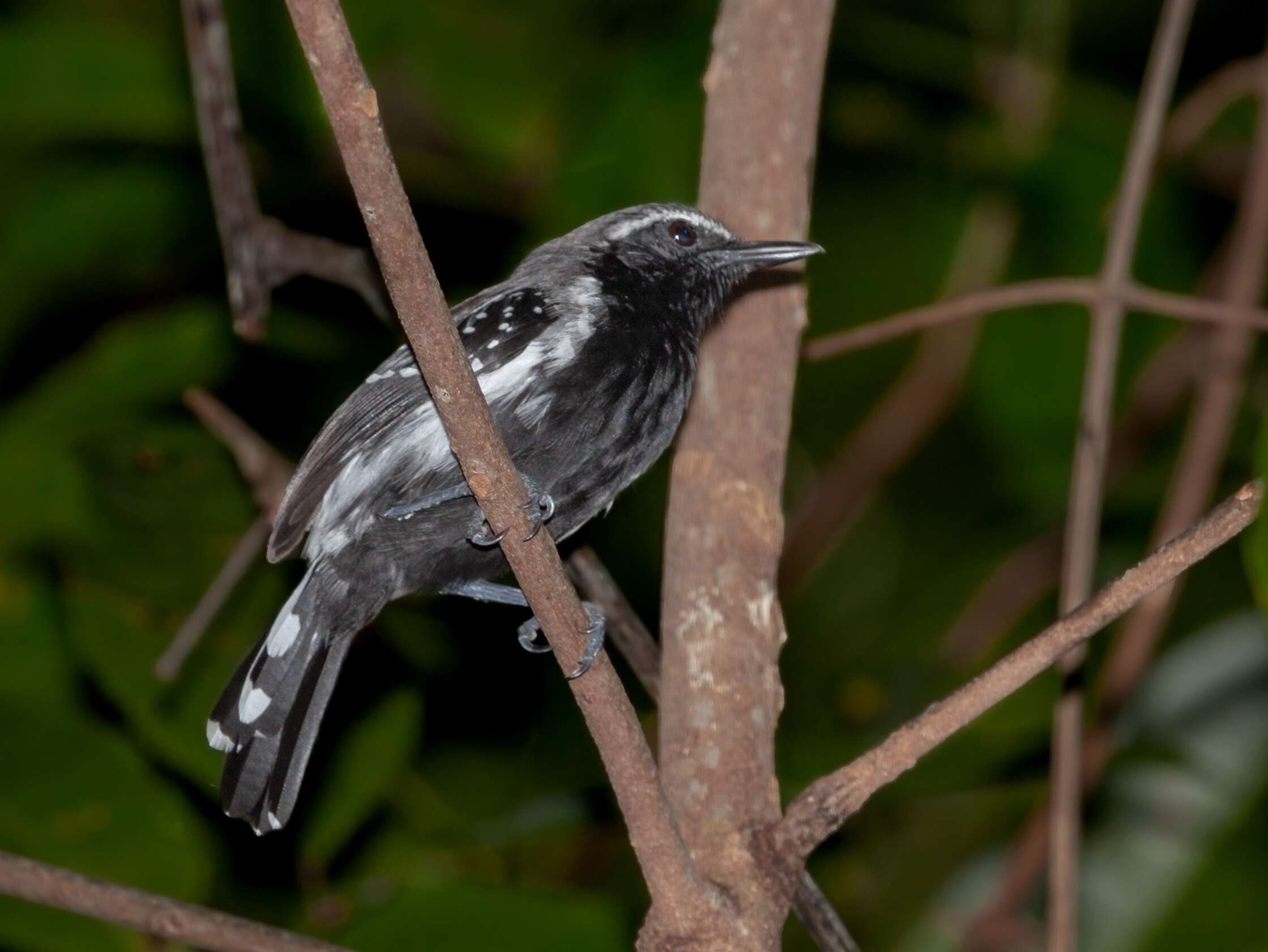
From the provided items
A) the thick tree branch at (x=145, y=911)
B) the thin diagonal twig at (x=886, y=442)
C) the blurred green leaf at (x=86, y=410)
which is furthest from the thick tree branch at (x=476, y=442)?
the thin diagonal twig at (x=886, y=442)

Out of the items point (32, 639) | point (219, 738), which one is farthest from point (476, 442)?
point (32, 639)

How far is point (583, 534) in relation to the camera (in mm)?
3771

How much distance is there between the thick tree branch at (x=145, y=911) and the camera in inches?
95.4

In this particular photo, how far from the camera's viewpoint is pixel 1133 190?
3688 millimetres

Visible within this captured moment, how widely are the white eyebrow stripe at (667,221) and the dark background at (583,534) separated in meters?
0.64

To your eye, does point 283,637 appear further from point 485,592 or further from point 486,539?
point 486,539

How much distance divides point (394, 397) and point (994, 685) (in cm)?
160

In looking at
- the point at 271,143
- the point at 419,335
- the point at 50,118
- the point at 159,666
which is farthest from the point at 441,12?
the point at 419,335

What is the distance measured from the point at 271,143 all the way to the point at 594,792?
268cm

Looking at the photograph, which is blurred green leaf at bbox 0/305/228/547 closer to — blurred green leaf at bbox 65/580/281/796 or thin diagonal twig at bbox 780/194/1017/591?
blurred green leaf at bbox 65/580/281/796

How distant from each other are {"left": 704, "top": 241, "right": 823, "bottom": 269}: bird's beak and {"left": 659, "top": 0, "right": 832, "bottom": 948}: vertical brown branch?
0.13 m

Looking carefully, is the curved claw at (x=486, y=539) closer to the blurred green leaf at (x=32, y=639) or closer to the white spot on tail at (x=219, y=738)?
the white spot on tail at (x=219, y=738)

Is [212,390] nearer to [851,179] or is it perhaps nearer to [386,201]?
[851,179]

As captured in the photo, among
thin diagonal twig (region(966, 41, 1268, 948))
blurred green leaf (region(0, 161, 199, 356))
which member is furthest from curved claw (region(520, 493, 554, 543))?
thin diagonal twig (region(966, 41, 1268, 948))
